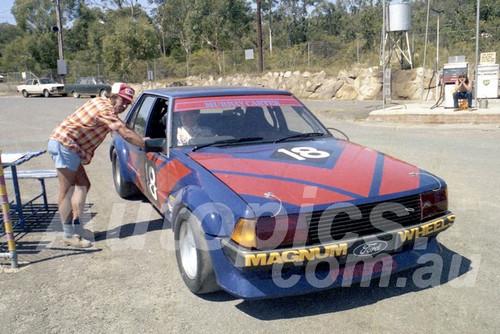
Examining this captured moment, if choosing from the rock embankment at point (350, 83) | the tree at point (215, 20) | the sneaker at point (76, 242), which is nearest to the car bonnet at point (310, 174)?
the sneaker at point (76, 242)

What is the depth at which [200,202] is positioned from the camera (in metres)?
3.41

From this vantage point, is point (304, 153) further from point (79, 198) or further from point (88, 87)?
point (88, 87)

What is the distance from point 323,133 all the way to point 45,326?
3.01m

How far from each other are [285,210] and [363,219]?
58 cm

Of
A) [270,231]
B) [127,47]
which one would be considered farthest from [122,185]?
[127,47]

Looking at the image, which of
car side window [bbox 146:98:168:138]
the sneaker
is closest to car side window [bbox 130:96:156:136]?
car side window [bbox 146:98:168:138]

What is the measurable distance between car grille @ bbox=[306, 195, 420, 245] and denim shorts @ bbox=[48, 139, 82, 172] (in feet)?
8.51

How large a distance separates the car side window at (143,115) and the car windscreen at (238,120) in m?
0.83

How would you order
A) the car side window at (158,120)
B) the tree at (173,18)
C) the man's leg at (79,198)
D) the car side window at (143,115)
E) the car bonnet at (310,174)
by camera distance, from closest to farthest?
the car bonnet at (310,174) → the man's leg at (79,198) → the car side window at (158,120) → the car side window at (143,115) → the tree at (173,18)

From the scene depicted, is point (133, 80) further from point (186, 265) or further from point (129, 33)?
point (186, 265)

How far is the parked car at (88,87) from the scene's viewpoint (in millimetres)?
33312

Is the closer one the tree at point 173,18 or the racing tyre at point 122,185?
the racing tyre at point 122,185

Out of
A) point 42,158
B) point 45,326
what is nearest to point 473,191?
point 45,326

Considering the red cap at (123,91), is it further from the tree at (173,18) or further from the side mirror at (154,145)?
the tree at (173,18)
